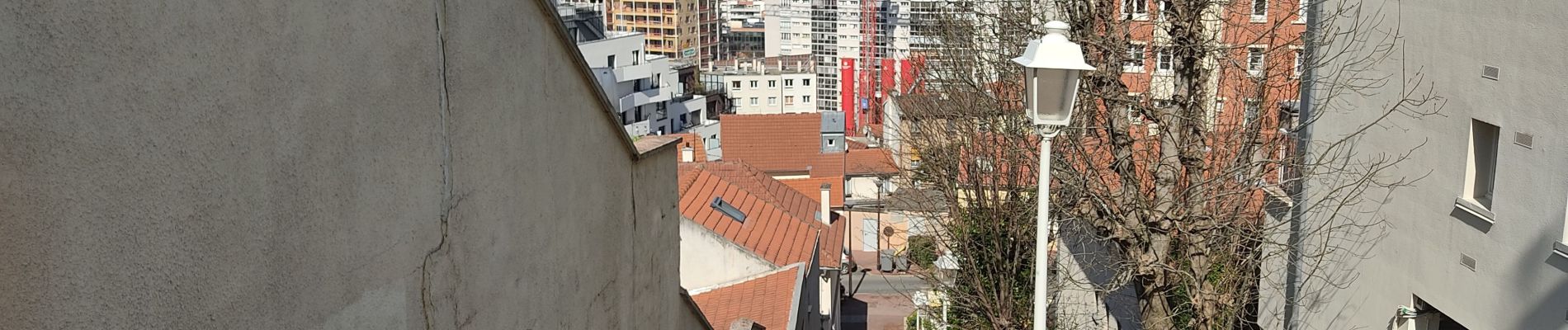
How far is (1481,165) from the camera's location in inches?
350

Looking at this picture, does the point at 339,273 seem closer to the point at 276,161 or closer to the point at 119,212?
the point at 276,161

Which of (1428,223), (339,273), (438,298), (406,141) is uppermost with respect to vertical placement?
(406,141)

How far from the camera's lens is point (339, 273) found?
3.48m

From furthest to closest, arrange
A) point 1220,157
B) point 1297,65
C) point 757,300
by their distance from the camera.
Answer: point 757,300 < point 1297,65 < point 1220,157

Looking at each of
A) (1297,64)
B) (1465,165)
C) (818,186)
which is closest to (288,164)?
(1465,165)

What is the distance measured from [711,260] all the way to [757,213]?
3.40m

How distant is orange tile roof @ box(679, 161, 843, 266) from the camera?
19.2m

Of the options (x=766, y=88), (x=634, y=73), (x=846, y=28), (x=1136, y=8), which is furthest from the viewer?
(x=846, y=28)

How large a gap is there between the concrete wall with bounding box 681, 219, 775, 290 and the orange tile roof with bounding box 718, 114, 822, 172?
105ft

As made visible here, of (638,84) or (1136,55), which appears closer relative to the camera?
(1136,55)

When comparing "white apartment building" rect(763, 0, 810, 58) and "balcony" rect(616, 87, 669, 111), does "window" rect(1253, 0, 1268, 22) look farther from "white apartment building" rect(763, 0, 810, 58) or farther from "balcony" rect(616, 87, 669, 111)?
"white apartment building" rect(763, 0, 810, 58)

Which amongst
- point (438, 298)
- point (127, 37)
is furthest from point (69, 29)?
point (438, 298)

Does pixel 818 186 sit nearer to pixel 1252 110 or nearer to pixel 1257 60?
pixel 1257 60

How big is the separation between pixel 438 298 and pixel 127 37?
74.7 inches
